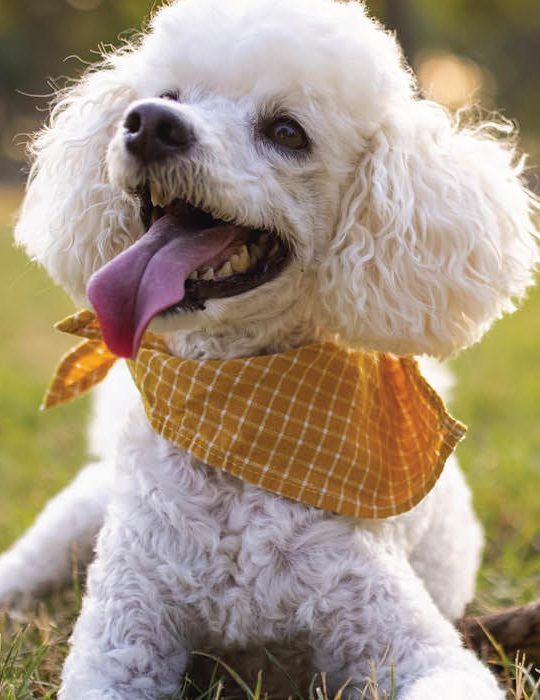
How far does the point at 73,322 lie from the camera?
2.77 meters

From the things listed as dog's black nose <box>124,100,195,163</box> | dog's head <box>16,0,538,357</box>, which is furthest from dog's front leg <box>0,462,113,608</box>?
dog's black nose <box>124,100,195,163</box>

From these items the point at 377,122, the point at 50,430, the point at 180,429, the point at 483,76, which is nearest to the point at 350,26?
the point at 377,122

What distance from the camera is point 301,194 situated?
2.44 m

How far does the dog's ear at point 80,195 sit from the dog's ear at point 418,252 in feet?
2.06

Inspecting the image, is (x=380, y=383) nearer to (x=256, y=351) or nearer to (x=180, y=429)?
(x=256, y=351)

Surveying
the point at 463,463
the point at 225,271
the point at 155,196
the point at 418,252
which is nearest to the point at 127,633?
the point at 225,271

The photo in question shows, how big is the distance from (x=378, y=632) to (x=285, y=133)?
1171 mm

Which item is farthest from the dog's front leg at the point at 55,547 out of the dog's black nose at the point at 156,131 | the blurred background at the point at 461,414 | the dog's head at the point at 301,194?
the dog's black nose at the point at 156,131

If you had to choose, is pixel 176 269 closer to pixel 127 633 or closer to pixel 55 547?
pixel 127 633

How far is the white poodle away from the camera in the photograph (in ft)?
7.47

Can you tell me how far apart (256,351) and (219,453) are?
0.28 m

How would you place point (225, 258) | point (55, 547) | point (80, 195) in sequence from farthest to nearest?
point (55, 547) → point (80, 195) → point (225, 258)

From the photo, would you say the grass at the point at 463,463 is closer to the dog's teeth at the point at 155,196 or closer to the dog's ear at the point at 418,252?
the dog's teeth at the point at 155,196

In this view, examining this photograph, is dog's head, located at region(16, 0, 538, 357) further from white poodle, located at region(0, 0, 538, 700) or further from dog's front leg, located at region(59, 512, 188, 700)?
dog's front leg, located at region(59, 512, 188, 700)
